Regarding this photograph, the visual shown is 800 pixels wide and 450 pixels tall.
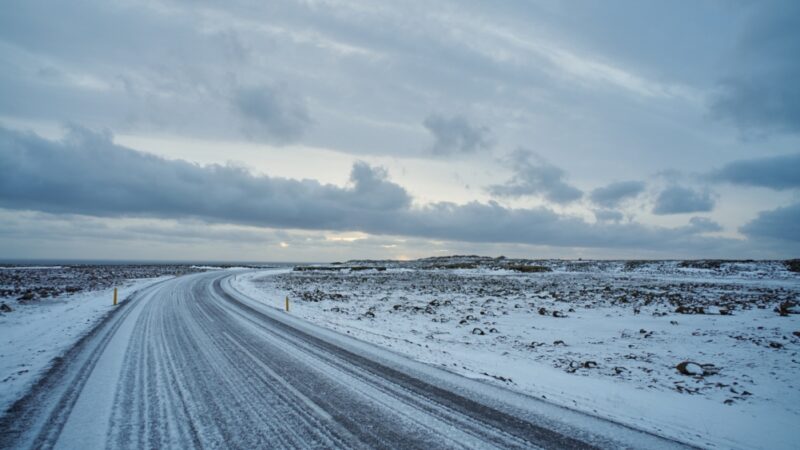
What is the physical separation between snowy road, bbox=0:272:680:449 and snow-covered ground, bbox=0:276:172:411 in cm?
42

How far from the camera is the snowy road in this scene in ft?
16.7

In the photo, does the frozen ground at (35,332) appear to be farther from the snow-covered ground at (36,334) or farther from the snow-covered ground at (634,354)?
the snow-covered ground at (634,354)

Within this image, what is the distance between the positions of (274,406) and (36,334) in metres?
12.4

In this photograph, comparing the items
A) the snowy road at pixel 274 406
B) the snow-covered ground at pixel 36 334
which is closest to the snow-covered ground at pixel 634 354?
the snowy road at pixel 274 406

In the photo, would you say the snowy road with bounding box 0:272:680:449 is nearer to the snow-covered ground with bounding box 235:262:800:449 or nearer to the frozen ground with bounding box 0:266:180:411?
the frozen ground with bounding box 0:266:180:411

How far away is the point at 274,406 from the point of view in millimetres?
6254

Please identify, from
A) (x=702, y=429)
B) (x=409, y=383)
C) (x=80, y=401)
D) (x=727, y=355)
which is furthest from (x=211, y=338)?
(x=727, y=355)

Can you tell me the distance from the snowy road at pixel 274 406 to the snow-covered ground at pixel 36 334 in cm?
42

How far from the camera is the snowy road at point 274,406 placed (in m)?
5.09

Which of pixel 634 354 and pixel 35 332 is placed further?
pixel 35 332

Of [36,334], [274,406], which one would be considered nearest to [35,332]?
[36,334]

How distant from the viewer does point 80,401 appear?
641 cm

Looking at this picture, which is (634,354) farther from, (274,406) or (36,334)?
(36,334)

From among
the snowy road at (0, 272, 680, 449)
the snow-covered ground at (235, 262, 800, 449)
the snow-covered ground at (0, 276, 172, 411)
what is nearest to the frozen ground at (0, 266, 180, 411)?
the snow-covered ground at (0, 276, 172, 411)
